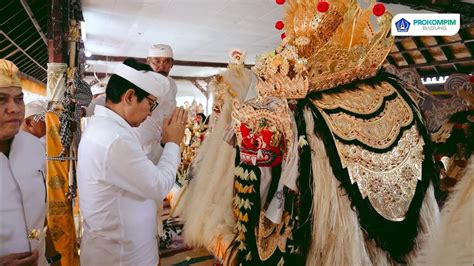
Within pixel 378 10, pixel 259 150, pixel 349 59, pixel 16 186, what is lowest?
pixel 16 186

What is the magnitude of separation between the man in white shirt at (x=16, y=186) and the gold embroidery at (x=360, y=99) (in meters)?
1.55

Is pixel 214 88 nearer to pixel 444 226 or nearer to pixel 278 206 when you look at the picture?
pixel 278 206

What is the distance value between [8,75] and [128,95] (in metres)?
0.52

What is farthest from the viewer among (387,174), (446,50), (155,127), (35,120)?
(446,50)

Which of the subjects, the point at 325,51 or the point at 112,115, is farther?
the point at 325,51

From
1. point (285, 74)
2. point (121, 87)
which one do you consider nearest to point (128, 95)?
point (121, 87)

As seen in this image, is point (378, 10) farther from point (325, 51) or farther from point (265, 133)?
point (265, 133)

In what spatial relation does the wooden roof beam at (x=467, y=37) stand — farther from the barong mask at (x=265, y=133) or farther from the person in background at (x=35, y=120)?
the person in background at (x=35, y=120)

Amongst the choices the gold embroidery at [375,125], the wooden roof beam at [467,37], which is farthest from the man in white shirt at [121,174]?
the wooden roof beam at [467,37]

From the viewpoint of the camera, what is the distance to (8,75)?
5.42 feet

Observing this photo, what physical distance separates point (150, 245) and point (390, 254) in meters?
1.28

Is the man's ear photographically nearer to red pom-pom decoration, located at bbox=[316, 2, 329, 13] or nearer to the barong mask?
the barong mask

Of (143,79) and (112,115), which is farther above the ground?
(143,79)

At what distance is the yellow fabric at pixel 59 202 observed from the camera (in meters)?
3.45
